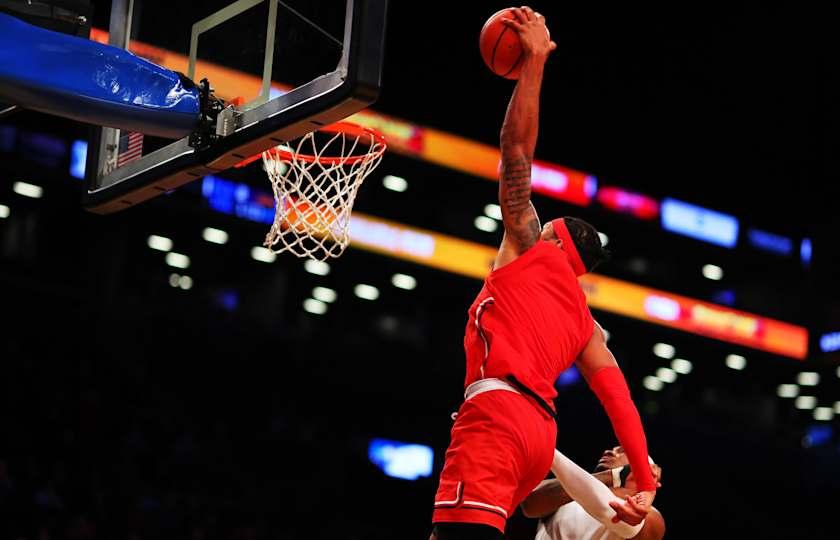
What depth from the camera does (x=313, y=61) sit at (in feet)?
16.3

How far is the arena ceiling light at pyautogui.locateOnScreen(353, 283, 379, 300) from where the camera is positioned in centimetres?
2145

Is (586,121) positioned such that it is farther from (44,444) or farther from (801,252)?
(44,444)

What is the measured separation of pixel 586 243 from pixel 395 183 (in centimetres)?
1525

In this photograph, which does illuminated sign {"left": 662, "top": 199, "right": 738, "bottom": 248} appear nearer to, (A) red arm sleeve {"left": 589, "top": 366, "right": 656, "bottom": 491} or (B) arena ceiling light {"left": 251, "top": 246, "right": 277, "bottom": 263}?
(B) arena ceiling light {"left": 251, "top": 246, "right": 277, "bottom": 263}

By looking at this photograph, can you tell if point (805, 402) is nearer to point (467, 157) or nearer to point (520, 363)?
point (467, 157)

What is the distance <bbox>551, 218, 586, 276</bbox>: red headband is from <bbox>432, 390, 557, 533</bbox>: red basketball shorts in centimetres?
63

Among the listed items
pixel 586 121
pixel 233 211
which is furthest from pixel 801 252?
pixel 233 211

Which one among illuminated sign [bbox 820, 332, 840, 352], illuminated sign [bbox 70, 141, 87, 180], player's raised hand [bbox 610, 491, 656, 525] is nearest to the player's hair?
player's raised hand [bbox 610, 491, 656, 525]

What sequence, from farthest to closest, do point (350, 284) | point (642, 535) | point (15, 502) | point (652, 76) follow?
point (350, 284)
point (652, 76)
point (15, 502)
point (642, 535)

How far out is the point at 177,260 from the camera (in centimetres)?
2045

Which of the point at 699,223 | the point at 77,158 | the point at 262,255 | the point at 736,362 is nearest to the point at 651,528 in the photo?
the point at 77,158

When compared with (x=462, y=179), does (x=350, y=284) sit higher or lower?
lower

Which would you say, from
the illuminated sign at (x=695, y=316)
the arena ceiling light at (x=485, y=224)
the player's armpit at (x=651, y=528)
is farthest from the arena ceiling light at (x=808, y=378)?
the player's armpit at (x=651, y=528)

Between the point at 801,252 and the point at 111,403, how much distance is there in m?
16.5
